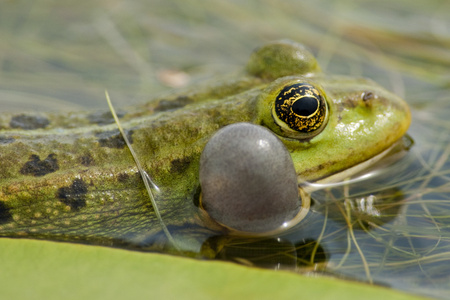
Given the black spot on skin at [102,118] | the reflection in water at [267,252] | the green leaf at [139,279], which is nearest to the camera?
the green leaf at [139,279]

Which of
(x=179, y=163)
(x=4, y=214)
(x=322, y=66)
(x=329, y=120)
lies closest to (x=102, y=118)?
(x=179, y=163)

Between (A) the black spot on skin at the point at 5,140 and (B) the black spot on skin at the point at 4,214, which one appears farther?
(A) the black spot on skin at the point at 5,140

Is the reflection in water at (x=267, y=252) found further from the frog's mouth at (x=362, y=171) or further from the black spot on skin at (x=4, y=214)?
the black spot on skin at (x=4, y=214)

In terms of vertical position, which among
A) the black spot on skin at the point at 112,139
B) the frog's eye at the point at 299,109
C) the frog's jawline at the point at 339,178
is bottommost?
the frog's jawline at the point at 339,178

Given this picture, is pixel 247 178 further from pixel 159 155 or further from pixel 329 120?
pixel 329 120

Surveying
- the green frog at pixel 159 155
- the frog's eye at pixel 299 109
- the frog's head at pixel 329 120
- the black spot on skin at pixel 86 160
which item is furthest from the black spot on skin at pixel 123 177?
the frog's eye at pixel 299 109

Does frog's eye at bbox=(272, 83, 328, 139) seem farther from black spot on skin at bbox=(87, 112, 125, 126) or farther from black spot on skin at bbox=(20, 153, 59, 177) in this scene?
black spot on skin at bbox=(20, 153, 59, 177)

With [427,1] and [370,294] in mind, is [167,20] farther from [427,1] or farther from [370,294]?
[370,294]
